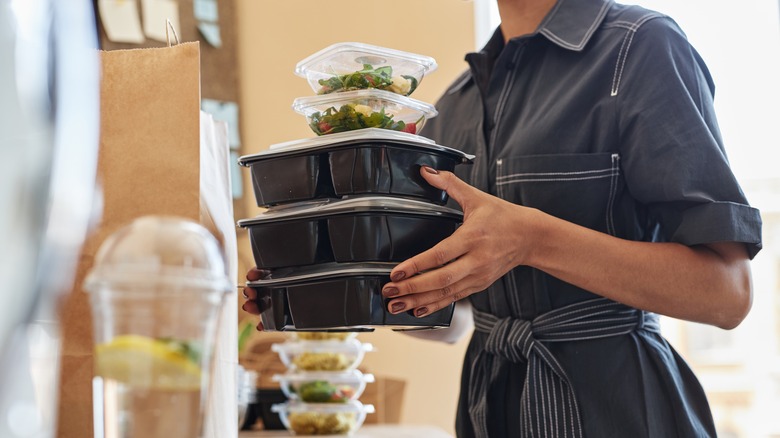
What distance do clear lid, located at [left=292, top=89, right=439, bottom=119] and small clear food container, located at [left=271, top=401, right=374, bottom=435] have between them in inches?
37.3

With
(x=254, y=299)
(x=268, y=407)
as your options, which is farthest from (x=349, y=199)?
(x=268, y=407)

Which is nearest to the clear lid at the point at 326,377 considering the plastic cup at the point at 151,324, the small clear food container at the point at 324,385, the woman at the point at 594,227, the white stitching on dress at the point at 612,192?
the small clear food container at the point at 324,385

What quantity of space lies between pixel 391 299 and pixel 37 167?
20.7 inches

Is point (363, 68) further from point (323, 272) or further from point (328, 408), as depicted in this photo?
point (328, 408)

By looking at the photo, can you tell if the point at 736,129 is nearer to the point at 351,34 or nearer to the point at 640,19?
the point at 351,34

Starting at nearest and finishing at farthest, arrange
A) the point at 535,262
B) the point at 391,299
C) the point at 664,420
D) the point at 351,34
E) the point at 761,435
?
1. the point at 391,299
2. the point at 535,262
3. the point at 664,420
4. the point at 761,435
5. the point at 351,34

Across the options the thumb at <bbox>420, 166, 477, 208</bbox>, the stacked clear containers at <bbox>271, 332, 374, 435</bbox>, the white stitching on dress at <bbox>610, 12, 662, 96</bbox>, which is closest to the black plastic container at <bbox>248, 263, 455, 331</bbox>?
the thumb at <bbox>420, 166, 477, 208</bbox>

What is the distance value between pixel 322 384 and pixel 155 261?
1469mm

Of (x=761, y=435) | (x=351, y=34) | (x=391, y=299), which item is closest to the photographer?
(x=391, y=299)

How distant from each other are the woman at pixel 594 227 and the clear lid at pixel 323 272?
0.07 metres

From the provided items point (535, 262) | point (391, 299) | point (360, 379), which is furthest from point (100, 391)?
point (360, 379)

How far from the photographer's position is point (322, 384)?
1856mm

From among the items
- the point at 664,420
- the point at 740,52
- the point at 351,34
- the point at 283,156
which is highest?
the point at 351,34

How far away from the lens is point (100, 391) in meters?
0.46
